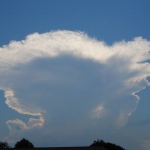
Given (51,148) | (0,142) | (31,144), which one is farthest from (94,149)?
(0,142)

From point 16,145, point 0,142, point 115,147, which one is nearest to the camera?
point 115,147

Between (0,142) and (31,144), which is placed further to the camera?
(0,142)

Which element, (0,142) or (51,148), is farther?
(0,142)

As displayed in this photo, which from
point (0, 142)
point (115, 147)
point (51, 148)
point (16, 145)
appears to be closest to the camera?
point (51, 148)

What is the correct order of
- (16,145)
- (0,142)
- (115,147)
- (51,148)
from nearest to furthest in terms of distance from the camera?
(51,148), (115,147), (16,145), (0,142)

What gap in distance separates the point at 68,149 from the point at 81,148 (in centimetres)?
416

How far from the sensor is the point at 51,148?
81.7 metres

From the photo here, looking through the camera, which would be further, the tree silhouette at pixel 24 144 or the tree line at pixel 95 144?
the tree silhouette at pixel 24 144

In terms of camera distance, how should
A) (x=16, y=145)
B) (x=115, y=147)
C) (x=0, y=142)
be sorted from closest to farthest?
(x=115, y=147), (x=16, y=145), (x=0, y=142)

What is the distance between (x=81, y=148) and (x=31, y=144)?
44028 millimetres

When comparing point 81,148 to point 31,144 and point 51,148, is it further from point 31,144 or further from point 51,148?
point 31,144

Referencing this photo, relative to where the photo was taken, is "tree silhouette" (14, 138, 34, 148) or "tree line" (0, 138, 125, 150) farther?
"tree silhouette" (14, 138, 34, 148)

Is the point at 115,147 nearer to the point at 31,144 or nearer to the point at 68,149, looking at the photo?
the point at 68,149

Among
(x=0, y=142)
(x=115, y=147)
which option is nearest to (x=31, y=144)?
(x=0, y=142)
